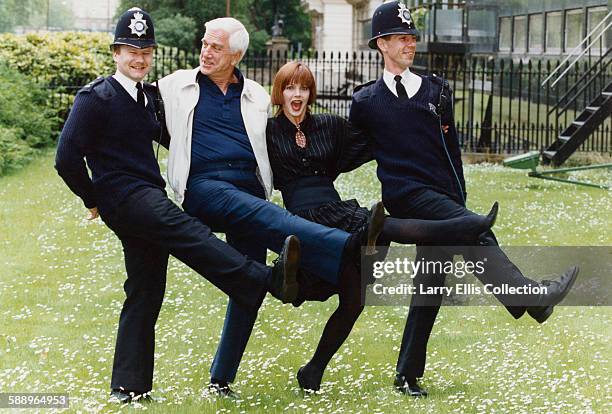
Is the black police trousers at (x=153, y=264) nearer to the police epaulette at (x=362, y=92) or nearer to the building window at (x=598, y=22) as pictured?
the police epaulette at (x=362, y=92)

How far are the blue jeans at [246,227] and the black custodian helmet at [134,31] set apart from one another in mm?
799

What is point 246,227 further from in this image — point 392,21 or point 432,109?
point 392,21

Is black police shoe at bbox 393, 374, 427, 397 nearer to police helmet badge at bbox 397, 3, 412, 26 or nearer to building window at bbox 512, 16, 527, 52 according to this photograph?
police helmet badge at bbox 397, 3, 412, 26

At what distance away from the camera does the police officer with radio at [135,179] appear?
6.19m

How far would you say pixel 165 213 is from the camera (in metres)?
6.22

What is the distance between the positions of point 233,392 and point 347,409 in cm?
81

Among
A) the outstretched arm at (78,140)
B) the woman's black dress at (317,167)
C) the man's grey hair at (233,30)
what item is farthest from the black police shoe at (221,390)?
the man's grey hair at (233,30)

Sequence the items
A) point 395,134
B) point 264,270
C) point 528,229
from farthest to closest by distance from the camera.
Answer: point 528,229 → point 395,134 → point 264,270

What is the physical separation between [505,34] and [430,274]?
23467 millimetres

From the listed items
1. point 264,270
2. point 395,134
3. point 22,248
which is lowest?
point 22,248

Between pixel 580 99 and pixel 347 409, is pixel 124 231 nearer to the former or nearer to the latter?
pixel 347 409

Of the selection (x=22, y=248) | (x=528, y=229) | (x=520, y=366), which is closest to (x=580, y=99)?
(x=528, y=229)

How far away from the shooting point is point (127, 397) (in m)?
6.55

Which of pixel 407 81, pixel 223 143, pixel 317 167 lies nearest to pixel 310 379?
pixel 317 167
